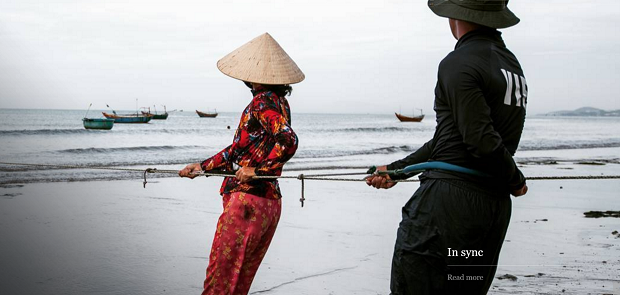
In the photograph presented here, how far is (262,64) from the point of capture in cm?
312

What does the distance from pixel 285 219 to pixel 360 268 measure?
93.0 inches

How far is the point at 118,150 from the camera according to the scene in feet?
75.5

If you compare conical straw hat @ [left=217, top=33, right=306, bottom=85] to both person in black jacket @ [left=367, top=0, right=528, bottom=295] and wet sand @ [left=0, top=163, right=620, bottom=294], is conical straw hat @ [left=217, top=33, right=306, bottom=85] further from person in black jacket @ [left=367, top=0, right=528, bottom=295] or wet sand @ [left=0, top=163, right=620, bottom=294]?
wet sand @ [left=0, top=163, right=620, bottom=294]

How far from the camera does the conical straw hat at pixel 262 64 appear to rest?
3.07 meters

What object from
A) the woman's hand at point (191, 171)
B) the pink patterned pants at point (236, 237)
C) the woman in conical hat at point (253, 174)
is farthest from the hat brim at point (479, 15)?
the woman's hand at point (191, 171)

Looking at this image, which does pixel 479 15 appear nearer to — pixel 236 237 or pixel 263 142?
pixel 263 142

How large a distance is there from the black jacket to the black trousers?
0.07 metres

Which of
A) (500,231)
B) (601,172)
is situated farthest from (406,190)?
(500,231)

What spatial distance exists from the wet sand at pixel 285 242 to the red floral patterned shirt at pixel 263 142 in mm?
1860

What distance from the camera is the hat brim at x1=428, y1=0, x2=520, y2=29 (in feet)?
6.56

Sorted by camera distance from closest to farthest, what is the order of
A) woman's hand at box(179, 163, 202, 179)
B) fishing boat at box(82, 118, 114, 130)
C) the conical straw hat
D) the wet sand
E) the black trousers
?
the black trousers, the conical straw hat, woman's hand at box(179, 163, 202, 179), the wet sand, fishing boat at box(82, 118, 114, 130)

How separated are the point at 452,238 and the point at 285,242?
4349 mm

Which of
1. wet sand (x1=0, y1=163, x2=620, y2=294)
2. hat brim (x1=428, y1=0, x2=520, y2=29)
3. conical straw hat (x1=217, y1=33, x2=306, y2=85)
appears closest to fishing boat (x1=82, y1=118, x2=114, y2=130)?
wet sand (x1=0, y1=163, x2=620, y2=294)

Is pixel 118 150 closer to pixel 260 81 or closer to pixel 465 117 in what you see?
pixel 260 81
